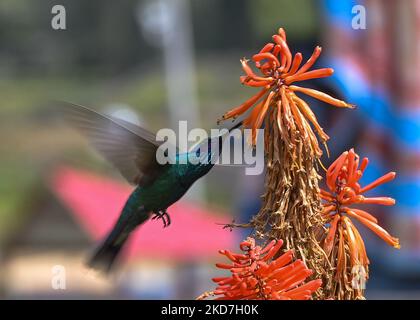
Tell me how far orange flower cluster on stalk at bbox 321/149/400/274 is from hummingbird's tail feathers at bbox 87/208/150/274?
1053 mm

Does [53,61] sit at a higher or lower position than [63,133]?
higher

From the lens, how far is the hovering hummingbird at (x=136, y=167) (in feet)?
7.65

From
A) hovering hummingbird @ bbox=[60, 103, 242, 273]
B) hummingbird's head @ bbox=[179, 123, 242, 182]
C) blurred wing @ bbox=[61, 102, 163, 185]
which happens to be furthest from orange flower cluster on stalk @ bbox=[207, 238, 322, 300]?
blurred wing @ bbox=[61, 102, 163, 185]

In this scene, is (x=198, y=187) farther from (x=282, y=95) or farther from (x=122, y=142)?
(x=282, y=95)

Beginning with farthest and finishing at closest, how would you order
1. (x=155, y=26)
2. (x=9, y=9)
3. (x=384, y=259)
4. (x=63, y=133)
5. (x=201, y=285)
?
(x=9, y=9) → (x=63, y=133) → (x=155, y=26) → (x=201, y=285) → (x=384, y=259)

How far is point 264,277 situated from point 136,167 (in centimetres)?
117

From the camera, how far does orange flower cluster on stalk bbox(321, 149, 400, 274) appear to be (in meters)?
1.70

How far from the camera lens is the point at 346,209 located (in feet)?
5.64

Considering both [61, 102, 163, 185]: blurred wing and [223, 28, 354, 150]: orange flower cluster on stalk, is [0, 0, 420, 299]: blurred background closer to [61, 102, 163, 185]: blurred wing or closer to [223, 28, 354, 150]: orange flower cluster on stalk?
[61, 102, 163, 185]: blurred wing

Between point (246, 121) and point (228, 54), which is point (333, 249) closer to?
point (246, 121)

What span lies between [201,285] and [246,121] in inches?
263

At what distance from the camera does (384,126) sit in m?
7.56

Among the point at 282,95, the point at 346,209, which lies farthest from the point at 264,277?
A: the point at 282,95
